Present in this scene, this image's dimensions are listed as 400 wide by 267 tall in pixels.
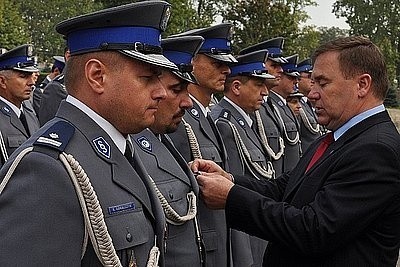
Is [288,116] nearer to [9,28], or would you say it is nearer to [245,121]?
[245,121]

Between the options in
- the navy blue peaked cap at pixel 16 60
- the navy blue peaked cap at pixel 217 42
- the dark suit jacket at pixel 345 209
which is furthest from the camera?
the navy blue peaked cap at pixel 16 60

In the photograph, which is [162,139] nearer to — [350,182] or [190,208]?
[190,208]

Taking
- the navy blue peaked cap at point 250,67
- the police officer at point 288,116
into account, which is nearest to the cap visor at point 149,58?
the navy blue peaked cap at point 250,67

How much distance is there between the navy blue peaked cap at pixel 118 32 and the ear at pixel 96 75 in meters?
0.06

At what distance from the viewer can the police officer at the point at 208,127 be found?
382 centimetres

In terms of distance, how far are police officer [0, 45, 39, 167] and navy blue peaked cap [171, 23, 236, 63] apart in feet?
7.00

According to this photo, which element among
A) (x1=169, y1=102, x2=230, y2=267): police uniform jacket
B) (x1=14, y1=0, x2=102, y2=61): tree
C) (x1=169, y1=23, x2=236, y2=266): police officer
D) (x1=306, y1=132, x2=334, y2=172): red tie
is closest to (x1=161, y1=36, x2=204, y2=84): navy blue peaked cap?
(x1=169, y1=23, x2=236, y2=266): police officer

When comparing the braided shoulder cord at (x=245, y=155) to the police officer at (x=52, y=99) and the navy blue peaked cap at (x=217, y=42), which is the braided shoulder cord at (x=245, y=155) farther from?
the police officer at (x=52, y=99)

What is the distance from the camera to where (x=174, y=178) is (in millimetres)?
3221

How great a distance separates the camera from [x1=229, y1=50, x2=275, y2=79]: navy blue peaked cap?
5.62 metres

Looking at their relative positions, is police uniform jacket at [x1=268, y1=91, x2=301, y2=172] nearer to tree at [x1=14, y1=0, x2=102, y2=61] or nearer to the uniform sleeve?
the uniform sleeve

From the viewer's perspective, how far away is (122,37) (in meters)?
2.24

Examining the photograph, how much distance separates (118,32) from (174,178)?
3.71 feet

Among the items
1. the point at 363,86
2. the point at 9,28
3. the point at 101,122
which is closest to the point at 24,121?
the point at 363,86
